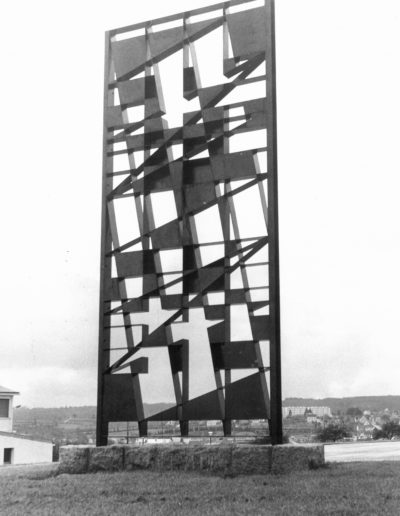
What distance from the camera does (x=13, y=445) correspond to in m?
38.4

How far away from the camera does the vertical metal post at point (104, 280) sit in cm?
1244

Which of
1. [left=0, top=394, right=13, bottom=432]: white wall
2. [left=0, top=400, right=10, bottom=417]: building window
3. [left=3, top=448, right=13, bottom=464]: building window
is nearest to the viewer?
[left=3, top=448, right=13, bottom=464]: building window

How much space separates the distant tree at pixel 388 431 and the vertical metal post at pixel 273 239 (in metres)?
17.2

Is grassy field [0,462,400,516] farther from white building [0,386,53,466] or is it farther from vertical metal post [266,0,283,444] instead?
white building [0,386,53,466]

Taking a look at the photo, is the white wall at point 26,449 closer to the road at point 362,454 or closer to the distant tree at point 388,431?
the distant tree at point 388,431

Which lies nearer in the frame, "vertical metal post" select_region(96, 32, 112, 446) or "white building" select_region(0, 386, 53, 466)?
"vertical metal post" select_region(96, 32, 112, 446)

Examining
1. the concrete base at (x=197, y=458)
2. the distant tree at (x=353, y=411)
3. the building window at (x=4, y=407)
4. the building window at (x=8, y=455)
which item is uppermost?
the building window at (x=4, y=407)

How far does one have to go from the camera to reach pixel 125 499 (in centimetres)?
889

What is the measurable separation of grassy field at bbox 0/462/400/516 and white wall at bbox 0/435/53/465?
28170 mm

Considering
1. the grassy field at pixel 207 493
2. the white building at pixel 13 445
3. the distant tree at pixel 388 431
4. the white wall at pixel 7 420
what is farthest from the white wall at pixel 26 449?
the grassy field at pixel 207 493

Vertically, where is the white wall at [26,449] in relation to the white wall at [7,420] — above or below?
below

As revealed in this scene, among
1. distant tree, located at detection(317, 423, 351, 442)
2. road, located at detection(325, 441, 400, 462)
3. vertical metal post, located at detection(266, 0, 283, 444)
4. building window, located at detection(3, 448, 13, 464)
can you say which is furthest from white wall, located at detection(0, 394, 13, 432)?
vertical metal post, located at detection(266, 0, 283, 444)

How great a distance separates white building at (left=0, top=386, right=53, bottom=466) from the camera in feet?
124

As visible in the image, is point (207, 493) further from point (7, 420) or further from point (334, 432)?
point (7, 420)
